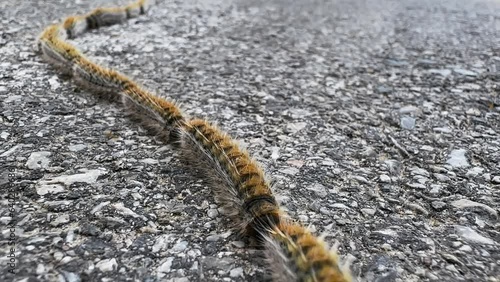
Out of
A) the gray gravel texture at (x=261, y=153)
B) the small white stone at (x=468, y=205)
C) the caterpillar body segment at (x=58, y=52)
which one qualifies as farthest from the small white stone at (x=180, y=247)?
the caterpillar body segment at (x=58, y=52)

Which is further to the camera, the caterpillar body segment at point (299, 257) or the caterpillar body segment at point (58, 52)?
the caterpillar body segment at point (58, 52)

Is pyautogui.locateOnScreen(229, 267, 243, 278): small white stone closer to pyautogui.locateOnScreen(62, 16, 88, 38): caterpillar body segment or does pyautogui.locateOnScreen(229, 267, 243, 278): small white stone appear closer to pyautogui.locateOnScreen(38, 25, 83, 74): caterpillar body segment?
pyautogui.locateOnScreen(38, 25, 83, 74): caterpillar body segment

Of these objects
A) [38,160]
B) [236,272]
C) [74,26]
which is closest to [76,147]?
[38,160]

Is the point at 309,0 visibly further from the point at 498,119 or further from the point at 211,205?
the point at 211,205

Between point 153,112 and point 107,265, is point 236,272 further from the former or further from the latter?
point 153,112

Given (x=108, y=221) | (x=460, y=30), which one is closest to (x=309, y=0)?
(x=460, y=30)

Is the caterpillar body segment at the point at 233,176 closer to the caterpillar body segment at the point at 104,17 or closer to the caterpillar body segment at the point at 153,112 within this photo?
the caterpillar body segment at the point at 153,112

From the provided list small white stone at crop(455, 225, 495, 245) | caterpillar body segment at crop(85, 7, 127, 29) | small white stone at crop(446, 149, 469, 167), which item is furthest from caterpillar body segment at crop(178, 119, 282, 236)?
caterpillar body segment at crop(85, 7, 127, 29)
